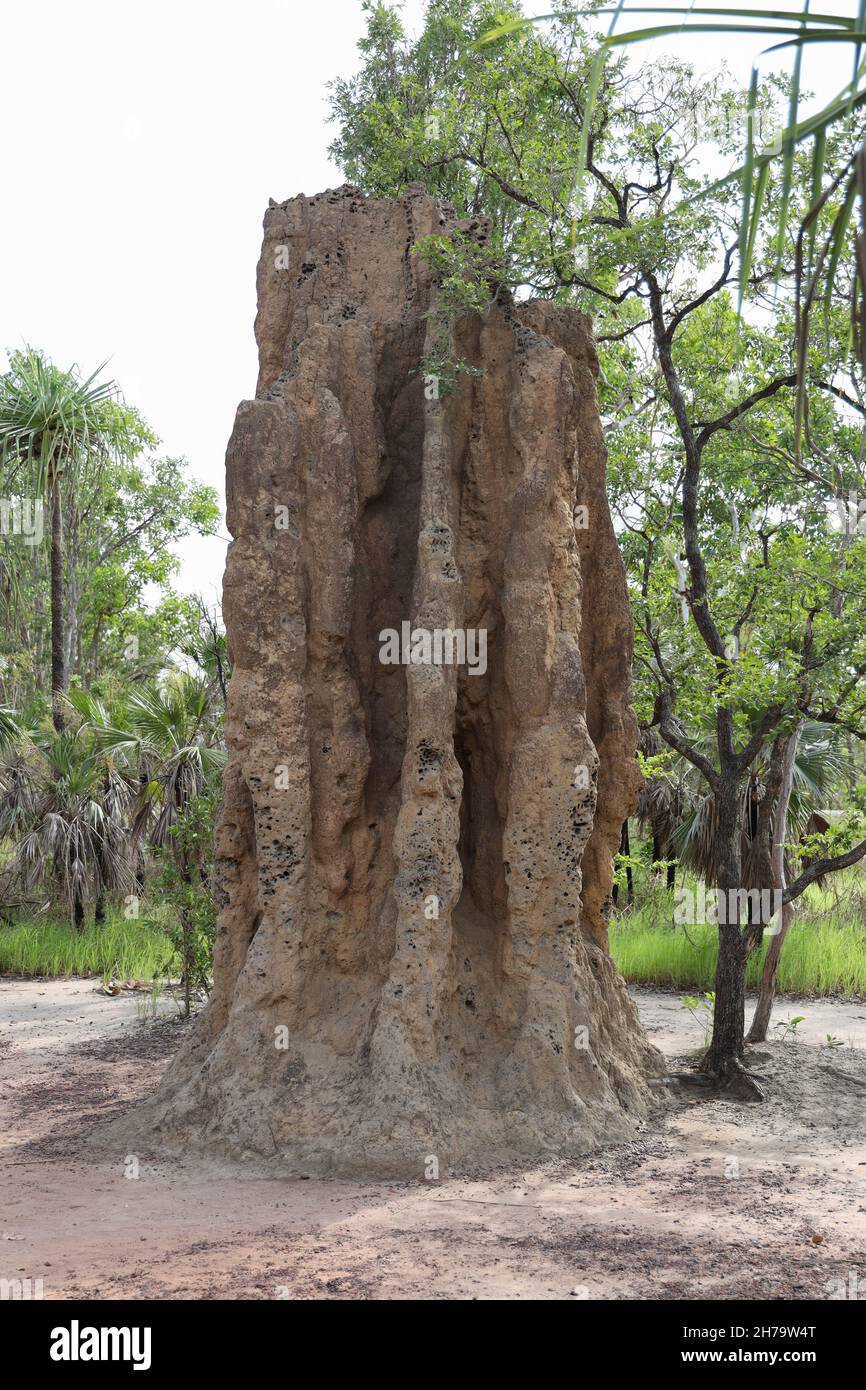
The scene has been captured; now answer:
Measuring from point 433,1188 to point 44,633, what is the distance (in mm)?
25342

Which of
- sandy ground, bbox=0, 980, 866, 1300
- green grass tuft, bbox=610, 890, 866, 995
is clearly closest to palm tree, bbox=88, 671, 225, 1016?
sandy ground, bbox=0, 980, 866, 1300

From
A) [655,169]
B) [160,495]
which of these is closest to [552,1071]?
[655,169]

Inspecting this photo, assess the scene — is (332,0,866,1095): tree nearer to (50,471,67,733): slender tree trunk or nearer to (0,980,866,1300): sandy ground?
(0,980,866,1300): sandy ground

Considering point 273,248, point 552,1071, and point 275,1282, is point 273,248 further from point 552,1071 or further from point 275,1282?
point 275,1282

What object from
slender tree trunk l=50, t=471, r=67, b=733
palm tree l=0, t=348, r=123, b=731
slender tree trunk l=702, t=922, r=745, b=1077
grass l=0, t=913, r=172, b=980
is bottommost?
grass l=0, t=913, r=172, b=980

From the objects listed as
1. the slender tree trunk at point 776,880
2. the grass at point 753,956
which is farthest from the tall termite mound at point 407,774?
the grass at point 753,956

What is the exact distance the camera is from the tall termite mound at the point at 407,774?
6504mm

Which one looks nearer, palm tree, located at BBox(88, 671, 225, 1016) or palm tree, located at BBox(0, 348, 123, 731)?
palm tree, located at BBox(88, 671, 225, 1016)

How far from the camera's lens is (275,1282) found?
4.70m

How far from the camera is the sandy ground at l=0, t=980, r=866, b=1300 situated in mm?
4742

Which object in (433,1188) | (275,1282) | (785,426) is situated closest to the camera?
(275,1282)

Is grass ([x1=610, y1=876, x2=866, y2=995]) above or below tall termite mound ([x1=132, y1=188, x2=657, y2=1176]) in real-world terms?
below

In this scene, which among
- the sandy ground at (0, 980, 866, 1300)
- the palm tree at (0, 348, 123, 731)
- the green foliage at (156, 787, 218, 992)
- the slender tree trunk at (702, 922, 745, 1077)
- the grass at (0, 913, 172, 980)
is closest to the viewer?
the sandy ground at (0, 980, 866, 1300)

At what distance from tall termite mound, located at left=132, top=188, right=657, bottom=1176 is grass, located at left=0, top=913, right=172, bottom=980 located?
591cm
